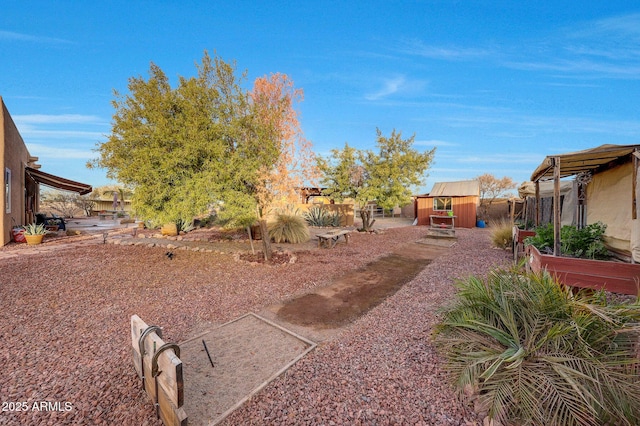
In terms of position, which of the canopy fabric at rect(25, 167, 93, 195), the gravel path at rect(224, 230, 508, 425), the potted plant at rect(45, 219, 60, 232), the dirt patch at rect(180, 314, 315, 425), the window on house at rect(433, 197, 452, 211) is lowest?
the dirt patch at rect(180, 314, 315, 425)

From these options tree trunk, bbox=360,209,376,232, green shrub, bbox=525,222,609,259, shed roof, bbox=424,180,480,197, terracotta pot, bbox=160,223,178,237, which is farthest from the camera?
shed roof, bbox=424,180,480,197

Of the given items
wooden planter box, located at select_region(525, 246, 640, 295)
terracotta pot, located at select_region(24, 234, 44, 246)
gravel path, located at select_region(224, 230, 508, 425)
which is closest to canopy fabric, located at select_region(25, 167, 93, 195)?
terracotta pot, located at select_region(24, 234, 44, 246)

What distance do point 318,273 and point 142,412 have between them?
13.2 ft

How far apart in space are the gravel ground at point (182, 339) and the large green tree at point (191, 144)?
5.39 ft

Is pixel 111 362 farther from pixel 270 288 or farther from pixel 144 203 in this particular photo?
pixel 144 203

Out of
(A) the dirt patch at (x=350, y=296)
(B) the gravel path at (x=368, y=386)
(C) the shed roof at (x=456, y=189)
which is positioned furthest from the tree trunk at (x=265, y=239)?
(C) the shed roof at (x=456, y=189)

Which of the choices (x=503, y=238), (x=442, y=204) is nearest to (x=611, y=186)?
(x=503, y=238)

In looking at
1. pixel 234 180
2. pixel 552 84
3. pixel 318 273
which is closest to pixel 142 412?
pixel 318 273

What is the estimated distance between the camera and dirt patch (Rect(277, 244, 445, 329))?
3.57 meters

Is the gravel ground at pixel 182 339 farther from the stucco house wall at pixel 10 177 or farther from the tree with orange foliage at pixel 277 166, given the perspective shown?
the stucco house wall at pixel 10 177

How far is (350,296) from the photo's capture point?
14.5 ft

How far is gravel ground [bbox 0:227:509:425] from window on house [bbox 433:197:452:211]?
12.0m

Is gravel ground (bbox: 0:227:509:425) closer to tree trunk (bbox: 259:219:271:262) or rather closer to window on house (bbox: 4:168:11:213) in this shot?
tree trunk (bbox: 259:219:271:262)

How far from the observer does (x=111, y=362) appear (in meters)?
2.45
